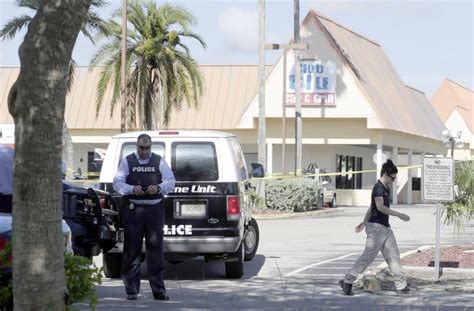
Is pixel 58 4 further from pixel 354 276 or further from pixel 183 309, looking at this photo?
Result: pixel 354 276

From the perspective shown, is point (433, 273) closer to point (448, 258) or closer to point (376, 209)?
point (448, 258)

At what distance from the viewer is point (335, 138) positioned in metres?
49.5

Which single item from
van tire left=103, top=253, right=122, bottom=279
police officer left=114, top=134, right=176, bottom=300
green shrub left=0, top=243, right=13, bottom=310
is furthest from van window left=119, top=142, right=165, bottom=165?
green shrub left=0, top=243, right=13, bottom=310

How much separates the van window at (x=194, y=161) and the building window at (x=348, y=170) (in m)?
38.6

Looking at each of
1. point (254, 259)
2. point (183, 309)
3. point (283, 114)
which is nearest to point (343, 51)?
point (283, 114)

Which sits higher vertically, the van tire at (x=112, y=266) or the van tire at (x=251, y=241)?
the van tire at (x=251, y=241)

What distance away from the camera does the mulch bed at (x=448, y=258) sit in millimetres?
16078

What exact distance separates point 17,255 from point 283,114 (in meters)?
40.8

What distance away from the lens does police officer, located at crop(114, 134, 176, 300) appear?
39.7 feet

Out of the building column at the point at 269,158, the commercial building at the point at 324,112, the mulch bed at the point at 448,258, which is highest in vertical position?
the commercial building at the point at 324,112

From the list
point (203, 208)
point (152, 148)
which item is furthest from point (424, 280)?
point (152, 148)

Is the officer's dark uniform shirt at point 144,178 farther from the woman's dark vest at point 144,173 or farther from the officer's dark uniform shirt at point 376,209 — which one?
the officer's dark uniform shirt at point 376,209

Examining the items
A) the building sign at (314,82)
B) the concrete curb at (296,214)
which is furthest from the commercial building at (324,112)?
the concrete curb at (296,214)

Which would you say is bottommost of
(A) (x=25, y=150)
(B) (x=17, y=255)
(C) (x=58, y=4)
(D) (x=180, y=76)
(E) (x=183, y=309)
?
(E) (x=183, y=309)
